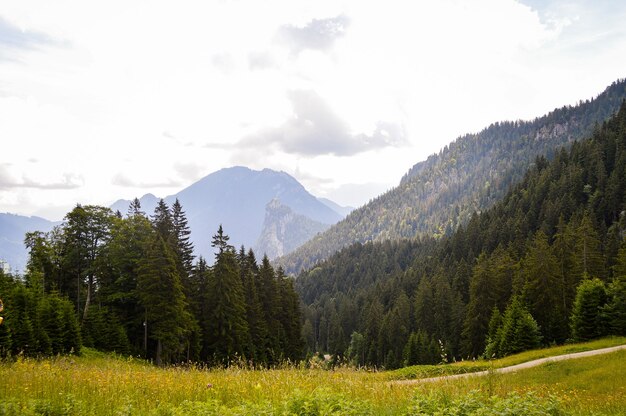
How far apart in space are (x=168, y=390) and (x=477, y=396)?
20.1 ft

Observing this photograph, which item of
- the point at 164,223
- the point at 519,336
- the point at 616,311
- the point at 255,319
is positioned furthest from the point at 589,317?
the point at 164,223

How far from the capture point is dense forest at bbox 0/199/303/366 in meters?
29.4

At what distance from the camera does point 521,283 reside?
50.9m

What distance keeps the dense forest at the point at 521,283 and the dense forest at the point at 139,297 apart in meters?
23.3

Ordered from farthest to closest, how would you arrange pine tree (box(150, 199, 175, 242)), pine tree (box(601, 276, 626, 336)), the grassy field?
pine tree (box(150, 199, 175, 242))
pine tree (box(601, 276, 626, 336))
the grassy field

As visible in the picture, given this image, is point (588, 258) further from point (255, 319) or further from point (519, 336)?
point (255, 319)

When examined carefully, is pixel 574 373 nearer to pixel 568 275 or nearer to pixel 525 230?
pixel 568 275

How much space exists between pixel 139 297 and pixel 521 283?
148ft

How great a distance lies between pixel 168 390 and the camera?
8305mm

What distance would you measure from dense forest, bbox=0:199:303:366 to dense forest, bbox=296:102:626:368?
23267 millimetres

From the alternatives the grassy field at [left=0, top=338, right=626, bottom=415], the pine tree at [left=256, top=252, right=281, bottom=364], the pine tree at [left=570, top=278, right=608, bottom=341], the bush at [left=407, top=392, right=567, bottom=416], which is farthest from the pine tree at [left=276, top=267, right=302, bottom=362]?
the bush at [left=407, top=392, right=567, bottom=416]

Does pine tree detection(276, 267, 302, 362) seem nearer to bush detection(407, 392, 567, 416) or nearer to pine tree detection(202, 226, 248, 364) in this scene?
pine tree detection(202, 226, 248, 364)

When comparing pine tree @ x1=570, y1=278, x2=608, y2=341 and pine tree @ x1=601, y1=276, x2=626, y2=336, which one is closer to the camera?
pine tree @ x1=601, y1=276, x2=626, y2=336

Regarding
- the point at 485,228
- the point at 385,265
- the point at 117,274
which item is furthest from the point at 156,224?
the point at 385,265
